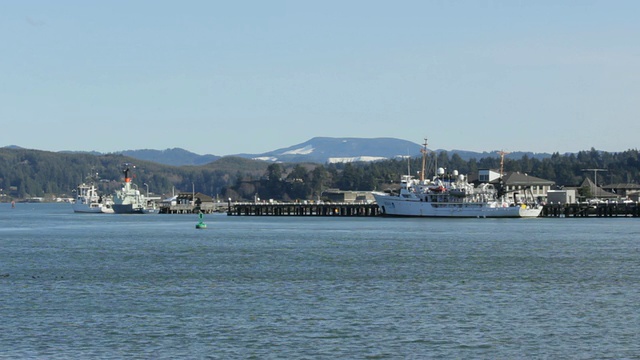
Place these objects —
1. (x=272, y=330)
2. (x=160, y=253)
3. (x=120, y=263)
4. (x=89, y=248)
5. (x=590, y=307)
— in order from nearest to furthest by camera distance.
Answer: (x=272, y=330), (x=590, y=307), (x=120, y=263), (x=160, y=253), (x=89, y=248)

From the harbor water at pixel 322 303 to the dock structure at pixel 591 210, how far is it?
248ft

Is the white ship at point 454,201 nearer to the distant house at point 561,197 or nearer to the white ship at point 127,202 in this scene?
the distant house at point 561,197

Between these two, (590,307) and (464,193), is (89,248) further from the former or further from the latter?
(464,193)

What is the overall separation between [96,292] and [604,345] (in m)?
20.5

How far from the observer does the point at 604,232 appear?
301ft

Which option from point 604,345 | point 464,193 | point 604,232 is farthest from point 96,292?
point 464,193

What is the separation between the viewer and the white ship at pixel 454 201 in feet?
→ 433

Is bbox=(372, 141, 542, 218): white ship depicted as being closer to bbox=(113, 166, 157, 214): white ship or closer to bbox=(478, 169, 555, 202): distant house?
bbox=(478, 169, 555, 202): distant house

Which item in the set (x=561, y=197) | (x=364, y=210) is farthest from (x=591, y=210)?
(x=364, y=210)

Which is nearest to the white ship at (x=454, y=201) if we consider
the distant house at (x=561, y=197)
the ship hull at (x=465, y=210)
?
the ship hull at (x=465, y=210)

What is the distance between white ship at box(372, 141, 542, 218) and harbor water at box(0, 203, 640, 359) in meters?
65.1

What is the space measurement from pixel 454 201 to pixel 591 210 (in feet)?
75.3

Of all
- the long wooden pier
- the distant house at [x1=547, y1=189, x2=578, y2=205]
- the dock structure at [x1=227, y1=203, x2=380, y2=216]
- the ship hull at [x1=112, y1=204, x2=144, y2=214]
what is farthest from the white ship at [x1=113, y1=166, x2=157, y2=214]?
the distant house at [x1=547, y1=189, x2=578, y2=205]

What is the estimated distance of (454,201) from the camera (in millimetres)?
132250
